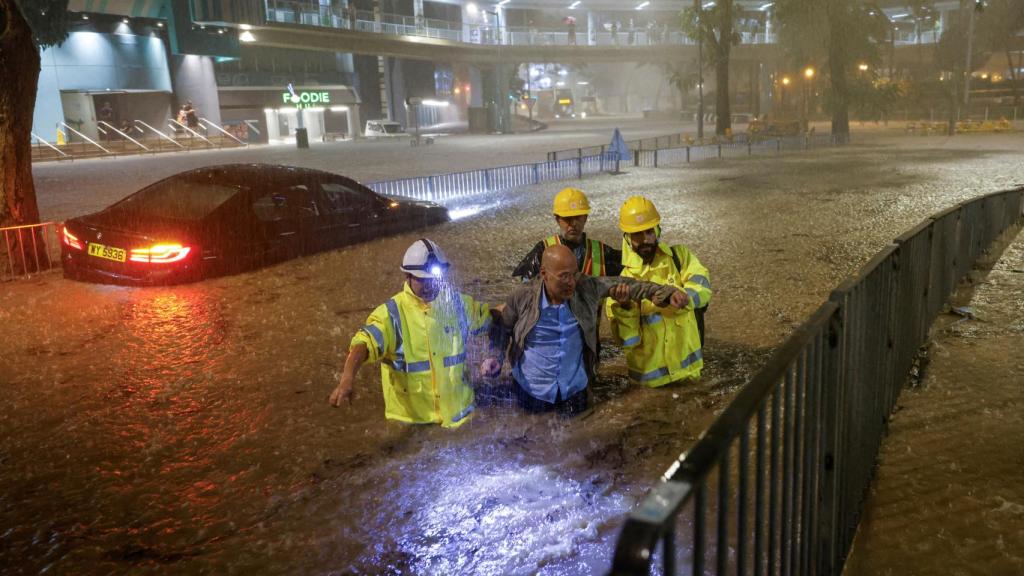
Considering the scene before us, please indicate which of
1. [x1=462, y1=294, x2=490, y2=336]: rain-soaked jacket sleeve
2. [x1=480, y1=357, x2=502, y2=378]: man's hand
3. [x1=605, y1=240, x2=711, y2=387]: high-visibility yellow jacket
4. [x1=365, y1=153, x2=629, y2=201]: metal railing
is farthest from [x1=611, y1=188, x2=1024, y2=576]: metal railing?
[x1=365, y1=153, x2=629, y2=201]: metal railing

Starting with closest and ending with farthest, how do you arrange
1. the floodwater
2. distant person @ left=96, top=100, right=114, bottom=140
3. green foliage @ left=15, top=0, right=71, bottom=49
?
the floodwater → green foliage @ left=15, top=0, right=71, bottom=49 → distant person @ left=96, top=100, right=114, bottom=140

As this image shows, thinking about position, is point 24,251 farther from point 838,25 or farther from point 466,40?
point 466,40

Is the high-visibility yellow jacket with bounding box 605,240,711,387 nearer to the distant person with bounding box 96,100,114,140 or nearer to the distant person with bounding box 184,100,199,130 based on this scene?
the distant person with bounding box 96,100,114,140

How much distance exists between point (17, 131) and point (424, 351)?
823 centimetres

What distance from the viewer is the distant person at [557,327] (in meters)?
4.80

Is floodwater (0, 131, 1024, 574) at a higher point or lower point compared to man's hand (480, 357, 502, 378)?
lower

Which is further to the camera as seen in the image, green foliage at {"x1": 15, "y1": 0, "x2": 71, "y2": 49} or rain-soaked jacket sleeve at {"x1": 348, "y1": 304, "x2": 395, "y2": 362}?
green foliage at {"x1": 15, "y1": 0, "x2": 71, "y2": 49}

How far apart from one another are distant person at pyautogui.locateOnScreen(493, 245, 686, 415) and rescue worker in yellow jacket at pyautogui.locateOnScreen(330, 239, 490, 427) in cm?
32

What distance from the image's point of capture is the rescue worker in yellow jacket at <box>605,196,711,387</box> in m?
5.12

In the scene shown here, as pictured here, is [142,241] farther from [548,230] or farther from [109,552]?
[548,230]

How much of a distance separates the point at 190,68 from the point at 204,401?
40501mm

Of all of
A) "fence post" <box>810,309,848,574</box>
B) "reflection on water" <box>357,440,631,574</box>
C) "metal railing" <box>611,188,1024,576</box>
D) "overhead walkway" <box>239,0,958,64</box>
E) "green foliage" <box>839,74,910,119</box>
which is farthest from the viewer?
"overhead walkway" <box>239,0,958,64</box>

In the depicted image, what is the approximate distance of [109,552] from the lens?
365 cm

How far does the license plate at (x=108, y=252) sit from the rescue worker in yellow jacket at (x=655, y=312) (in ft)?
19.2
